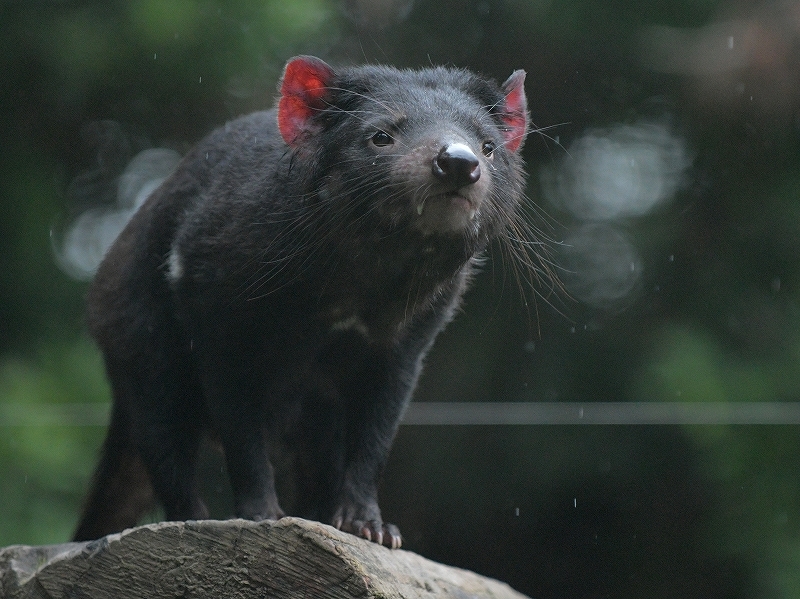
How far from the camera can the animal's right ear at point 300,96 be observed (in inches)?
173

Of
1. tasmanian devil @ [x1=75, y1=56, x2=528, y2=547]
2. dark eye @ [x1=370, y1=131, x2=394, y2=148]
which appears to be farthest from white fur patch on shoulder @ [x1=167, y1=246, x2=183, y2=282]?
dark eye @ [x1=370, y1=131, x2=394, y2=148]

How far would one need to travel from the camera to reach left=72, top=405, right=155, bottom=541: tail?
17.9 feet

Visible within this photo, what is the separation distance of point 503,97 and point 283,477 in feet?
7.67

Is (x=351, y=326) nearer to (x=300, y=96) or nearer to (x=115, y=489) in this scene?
(x=300, y=96)

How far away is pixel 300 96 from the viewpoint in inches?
174

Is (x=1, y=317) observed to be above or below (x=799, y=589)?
above

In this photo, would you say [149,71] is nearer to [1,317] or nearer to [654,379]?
[1,317]

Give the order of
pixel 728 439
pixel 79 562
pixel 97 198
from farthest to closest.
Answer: pixel 97 198 → pixel 728 439 → pixel 79 562

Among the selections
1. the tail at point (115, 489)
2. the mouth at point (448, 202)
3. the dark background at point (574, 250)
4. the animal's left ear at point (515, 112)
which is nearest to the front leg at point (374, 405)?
the animal's left ear at point (515, 112)

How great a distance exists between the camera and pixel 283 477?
5.79 meters

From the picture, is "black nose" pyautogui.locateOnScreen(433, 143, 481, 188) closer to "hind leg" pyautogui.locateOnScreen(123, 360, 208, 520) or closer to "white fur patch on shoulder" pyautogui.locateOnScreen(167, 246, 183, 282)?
"white fur patch on shoulder" pyautogui.locateOnScreen(167, 246, 183, 282)

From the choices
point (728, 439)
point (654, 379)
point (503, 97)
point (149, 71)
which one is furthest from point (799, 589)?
point (149, 71)

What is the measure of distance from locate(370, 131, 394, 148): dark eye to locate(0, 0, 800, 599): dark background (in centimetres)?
370

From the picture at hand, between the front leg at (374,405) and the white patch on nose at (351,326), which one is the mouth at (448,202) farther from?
the front leg at (374,405)
